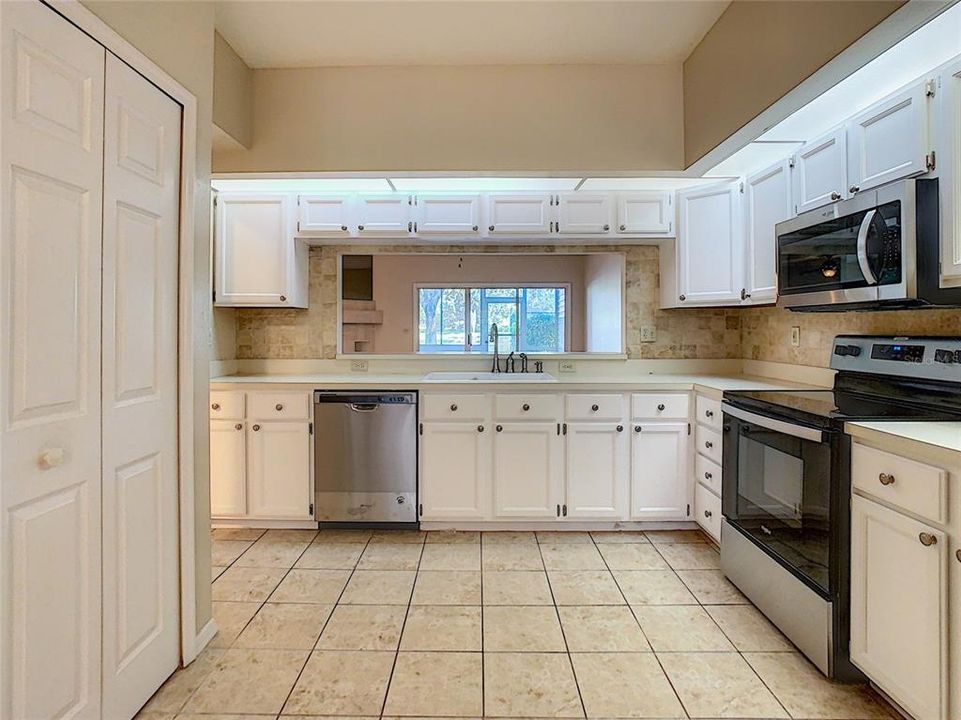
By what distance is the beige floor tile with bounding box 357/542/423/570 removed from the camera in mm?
2664

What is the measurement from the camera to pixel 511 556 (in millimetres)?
2795

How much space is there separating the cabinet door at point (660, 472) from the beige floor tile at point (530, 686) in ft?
4.58

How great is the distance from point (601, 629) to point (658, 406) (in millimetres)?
1413

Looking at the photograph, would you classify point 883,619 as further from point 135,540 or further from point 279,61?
point 279,61

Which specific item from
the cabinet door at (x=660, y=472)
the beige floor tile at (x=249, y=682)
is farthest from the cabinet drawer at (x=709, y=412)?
the beige floor tile at (x=249, y=682)

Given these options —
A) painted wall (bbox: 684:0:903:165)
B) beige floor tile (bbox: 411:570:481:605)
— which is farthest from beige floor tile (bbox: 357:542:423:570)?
painted wall (bbox: 684:0:903:165)

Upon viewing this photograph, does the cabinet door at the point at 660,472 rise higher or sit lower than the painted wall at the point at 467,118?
lower

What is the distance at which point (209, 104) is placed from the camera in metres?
1.96

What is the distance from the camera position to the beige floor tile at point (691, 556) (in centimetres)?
266

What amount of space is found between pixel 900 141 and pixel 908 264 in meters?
0.48

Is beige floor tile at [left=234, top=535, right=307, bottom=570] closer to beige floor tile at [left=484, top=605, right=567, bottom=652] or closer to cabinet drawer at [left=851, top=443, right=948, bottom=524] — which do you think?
beige floor tile at [left=484, top=605, right=567, bottom=652]

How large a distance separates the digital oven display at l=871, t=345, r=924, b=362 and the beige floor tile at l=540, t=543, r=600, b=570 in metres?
1.61

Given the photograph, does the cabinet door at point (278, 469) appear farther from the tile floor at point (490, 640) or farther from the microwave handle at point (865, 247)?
the microwave handle at point (865, 247)

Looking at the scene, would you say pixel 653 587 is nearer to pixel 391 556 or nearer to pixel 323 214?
pixel 391 556
